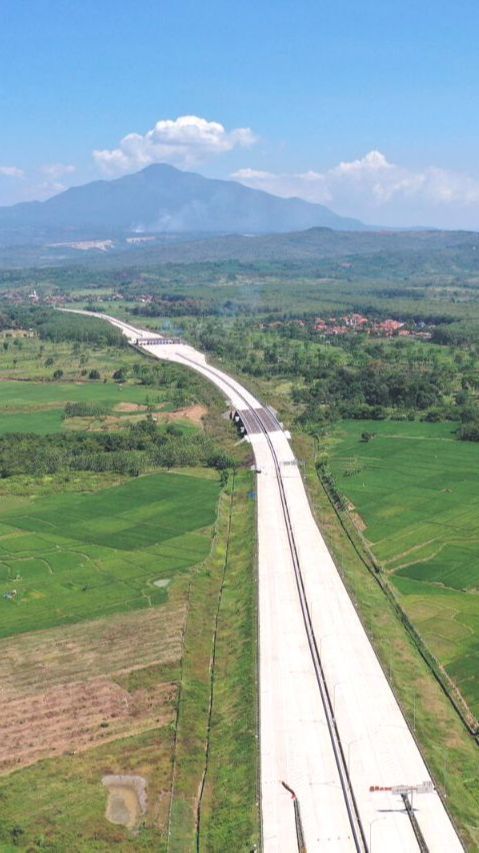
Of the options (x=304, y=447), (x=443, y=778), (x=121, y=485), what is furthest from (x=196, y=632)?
(x=304, y=447)

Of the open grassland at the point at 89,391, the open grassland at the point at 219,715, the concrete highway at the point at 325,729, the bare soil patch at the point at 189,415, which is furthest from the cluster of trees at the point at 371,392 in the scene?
the open grassland at the point at 219,715

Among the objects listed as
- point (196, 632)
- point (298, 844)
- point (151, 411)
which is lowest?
point (298, 844)

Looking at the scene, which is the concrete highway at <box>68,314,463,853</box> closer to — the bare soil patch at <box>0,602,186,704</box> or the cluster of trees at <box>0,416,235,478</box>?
the bare soil patch at <box>0,602,186,704</box>

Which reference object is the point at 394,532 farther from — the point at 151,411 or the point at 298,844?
the point at 151,411

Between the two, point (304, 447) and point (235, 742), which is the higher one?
point (304, 447)

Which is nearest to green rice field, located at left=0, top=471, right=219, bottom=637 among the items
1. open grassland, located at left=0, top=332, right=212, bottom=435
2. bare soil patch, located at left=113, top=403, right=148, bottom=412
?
open grassland, located at left=0, top=332, right=212, bottom=435

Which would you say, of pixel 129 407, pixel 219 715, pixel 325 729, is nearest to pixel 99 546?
pixel 219 715
